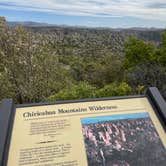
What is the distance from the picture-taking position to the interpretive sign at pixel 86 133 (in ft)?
10.9

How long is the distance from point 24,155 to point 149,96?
4.65 ft

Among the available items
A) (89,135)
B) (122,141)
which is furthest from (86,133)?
(122,141)

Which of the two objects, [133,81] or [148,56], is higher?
[148,56]

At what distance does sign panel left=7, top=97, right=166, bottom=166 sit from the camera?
131 inches

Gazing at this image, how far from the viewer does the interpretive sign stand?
3326mm

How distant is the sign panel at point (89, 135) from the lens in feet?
10.9

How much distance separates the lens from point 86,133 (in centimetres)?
356

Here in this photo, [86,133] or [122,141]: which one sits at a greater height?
[86,133]

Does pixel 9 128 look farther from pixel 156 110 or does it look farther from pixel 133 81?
pixel 133 81

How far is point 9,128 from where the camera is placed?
3480 millimetres

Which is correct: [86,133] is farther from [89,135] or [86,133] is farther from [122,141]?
[122,141]

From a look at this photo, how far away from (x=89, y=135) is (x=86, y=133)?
4 centimetres

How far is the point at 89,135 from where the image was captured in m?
3.55

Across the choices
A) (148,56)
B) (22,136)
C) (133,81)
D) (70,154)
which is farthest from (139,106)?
(148,56)
